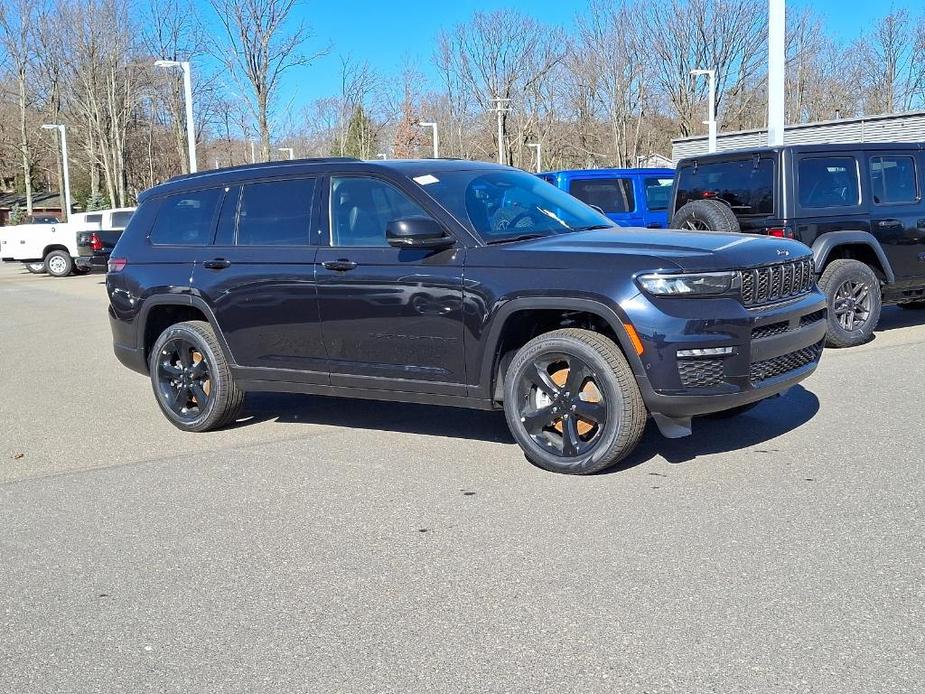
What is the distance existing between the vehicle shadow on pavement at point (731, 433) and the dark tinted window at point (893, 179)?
350 cm

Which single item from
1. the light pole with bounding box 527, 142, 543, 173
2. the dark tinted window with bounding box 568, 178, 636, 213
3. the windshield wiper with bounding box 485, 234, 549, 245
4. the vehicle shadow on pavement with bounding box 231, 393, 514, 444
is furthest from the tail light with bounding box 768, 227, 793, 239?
the light pole with bounding box 527, 142, 543, 173

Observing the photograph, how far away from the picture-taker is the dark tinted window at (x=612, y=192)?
14.1 m

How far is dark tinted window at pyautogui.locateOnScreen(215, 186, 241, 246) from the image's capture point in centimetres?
650

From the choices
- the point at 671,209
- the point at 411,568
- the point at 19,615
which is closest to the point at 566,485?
the point at 411,568

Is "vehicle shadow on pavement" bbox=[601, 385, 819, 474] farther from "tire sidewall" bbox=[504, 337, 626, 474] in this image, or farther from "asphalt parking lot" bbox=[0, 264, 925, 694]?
"tire sidewall" bbox=[504, 337, 626, 474]

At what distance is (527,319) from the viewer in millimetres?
5473

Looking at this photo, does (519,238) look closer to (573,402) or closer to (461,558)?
(573,402)

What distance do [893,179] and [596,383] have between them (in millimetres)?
5939

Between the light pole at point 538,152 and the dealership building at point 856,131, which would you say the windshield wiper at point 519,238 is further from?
the light pole at point 538,152

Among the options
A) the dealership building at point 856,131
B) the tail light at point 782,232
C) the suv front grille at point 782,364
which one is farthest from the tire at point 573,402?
the dealership building at point 856,131

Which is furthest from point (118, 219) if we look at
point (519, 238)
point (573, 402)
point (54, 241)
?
point (573, 402)

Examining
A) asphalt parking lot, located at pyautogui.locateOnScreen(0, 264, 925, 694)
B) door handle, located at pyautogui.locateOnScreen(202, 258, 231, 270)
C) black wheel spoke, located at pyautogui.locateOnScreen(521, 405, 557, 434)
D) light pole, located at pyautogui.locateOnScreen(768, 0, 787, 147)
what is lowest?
asphalt parking lot, located at pyautogui.locateOnScreen(0, 264, 925, 694)

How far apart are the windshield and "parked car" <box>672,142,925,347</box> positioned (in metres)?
3.03

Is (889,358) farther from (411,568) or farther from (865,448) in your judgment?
(411,568)
